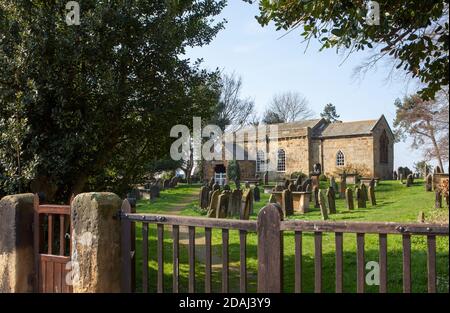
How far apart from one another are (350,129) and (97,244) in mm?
38578

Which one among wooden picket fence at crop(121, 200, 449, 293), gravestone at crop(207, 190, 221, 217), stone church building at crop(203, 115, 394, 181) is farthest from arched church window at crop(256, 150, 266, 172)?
wooden picket fence at crop(121, 200, 449, 293)

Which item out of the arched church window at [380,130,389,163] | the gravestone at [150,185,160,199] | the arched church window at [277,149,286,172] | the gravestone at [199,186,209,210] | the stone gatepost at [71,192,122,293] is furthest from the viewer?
the arched church window at [277,149,286,172]

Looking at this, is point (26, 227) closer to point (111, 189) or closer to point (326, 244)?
point (111, 189)

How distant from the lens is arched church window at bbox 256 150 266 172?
1761 inches

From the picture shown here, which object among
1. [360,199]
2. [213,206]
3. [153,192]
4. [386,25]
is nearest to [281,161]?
[153,192]

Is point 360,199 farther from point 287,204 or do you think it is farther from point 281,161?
point 281,161

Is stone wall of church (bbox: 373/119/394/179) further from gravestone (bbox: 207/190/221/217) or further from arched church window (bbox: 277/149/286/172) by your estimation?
gravestone (bbox: 207/190/221/217)

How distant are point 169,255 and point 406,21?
6.70 m

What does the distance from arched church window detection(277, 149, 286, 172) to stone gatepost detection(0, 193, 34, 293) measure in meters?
39.0

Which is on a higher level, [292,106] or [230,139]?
[292,106]

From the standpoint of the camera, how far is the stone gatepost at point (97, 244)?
437 centimetres

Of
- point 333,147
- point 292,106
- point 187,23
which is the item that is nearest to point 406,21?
point 187,23

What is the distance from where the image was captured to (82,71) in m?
6.71

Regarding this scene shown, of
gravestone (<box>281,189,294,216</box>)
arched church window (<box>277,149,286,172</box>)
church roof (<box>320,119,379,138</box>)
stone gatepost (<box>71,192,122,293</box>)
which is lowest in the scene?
gravestone (<box>281,189,294,216</box>)
